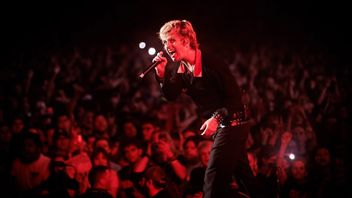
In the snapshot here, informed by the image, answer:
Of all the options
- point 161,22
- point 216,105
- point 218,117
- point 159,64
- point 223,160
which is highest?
point 161,22

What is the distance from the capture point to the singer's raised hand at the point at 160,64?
156 inches

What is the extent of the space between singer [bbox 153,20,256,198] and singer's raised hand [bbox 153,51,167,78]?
0.16m

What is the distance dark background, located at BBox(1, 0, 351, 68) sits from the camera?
22.8 m

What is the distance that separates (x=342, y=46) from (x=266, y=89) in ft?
30.4

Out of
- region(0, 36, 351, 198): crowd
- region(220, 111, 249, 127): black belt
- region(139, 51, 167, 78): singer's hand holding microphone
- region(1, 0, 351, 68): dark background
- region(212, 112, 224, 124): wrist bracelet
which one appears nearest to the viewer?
region(212, 112, 224, 124): wrist bracelet

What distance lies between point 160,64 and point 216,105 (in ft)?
2.16

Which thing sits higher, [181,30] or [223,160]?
[181,30]

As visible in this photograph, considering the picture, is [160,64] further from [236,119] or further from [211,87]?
[236,119]

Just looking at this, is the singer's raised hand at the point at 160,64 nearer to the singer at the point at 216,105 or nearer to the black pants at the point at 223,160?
the singer at the point at 216,105

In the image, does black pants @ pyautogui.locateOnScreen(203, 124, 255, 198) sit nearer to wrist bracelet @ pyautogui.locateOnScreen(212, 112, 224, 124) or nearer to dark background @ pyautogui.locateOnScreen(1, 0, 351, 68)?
wrist bracelet @ pyautogui.locateOnScreen(212, 112, 224, 124)

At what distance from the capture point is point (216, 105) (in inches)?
146

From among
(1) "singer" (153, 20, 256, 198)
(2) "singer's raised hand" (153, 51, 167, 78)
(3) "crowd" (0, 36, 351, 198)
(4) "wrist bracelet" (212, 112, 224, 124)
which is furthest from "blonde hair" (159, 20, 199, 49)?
(3) "crowd" (0, 36, 351, 198)

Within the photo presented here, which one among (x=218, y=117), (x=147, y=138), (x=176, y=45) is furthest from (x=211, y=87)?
(x=147, y=138)

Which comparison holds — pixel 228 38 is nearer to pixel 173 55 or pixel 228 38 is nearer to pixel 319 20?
pixel 319 20
